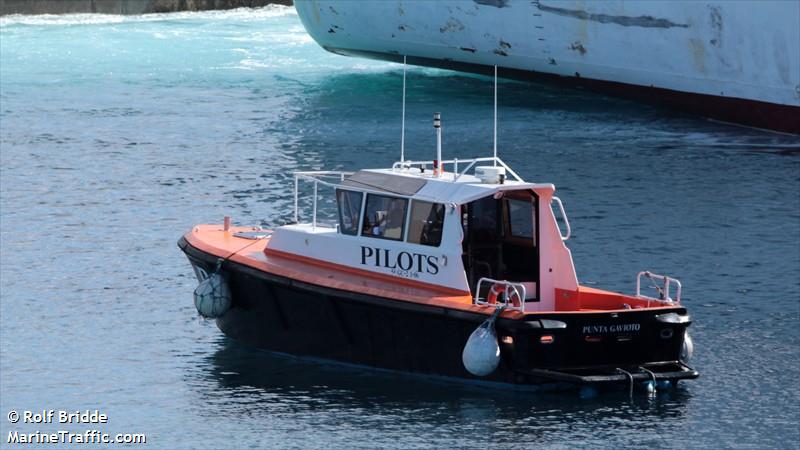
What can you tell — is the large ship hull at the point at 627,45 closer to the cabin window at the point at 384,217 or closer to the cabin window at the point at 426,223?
the cabin window at the point at 384,217

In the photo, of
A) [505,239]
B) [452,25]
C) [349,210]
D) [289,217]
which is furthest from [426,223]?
[452,25]

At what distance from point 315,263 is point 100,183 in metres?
15.0

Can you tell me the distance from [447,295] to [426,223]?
104 centimetres

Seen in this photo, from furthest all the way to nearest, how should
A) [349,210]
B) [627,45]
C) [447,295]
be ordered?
1. [627,45]
2. [349,210]
3. [447,295]

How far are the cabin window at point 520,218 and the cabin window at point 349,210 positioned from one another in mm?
2055

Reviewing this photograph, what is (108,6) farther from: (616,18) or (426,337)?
(426,337)

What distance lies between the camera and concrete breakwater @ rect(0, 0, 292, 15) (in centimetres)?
7419

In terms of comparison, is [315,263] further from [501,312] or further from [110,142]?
[110,142]

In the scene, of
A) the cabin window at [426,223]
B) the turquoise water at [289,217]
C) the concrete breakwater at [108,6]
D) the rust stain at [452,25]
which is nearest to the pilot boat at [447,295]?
the cabin window at [426,223]

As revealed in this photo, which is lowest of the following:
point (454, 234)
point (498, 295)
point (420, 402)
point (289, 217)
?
point (420, 402)

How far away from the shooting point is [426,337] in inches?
781

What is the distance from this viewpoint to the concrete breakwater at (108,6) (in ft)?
243

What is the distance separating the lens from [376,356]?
806 inches

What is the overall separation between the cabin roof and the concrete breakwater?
56.3 meters
